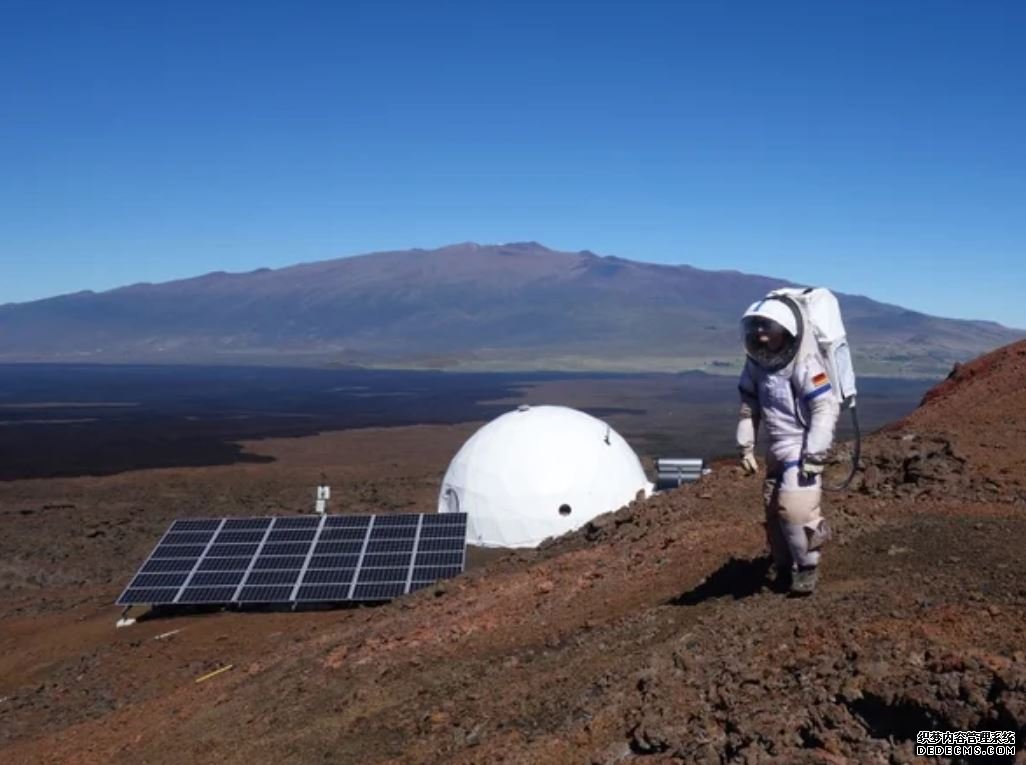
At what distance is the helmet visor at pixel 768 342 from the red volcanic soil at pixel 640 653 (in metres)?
1.67

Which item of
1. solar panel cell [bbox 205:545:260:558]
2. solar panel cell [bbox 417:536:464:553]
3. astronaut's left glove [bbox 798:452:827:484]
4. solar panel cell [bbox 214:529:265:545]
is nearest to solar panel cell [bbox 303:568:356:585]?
solar panel cell [bbox 417:536:464:553]

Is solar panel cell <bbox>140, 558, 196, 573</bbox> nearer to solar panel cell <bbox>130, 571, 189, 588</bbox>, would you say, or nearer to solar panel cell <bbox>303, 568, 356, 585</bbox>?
solar panel cell <bbox>130, 571, 189, 588</bbox>

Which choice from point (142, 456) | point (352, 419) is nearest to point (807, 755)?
point (142, 456)

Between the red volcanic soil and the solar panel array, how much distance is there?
485 millimetres

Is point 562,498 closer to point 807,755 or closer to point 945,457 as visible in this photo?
point 945,457

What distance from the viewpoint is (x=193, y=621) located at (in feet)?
54.7

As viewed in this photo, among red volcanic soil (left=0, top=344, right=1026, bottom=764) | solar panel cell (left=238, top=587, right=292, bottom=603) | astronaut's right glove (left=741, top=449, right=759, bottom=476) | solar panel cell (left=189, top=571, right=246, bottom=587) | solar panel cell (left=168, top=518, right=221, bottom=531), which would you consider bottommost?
solar panel cell (left=238, top=587, right=292, bottom=603)

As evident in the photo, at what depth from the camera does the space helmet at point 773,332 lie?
25.5 ft

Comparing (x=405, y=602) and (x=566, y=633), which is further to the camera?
(x=405, y=602)

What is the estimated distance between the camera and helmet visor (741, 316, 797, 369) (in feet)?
25.6

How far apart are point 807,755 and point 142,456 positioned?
51.7 m

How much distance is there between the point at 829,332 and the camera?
7.96 meters

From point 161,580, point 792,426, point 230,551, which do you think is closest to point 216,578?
point 230,551

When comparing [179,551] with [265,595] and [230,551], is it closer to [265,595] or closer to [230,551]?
[230,551]
